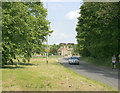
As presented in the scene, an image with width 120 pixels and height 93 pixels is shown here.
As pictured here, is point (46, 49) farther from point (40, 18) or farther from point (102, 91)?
point (102, 91)

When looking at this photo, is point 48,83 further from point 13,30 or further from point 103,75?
point 13,30

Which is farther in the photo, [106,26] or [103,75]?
[106,26]

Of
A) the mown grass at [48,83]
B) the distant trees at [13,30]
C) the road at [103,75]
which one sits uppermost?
the distant trees at [13,30]

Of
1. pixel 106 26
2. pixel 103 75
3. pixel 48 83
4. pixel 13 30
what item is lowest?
pixel 103 75

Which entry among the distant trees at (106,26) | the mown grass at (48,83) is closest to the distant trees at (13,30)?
the mown grass at (48,83)

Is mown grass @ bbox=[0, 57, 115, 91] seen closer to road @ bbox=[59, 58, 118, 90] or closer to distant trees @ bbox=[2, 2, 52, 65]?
road @ bbox=[59, 58, 118, 90]

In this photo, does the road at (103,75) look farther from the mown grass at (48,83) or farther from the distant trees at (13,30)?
the distant trees at (13,30)

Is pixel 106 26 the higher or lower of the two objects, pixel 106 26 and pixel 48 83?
the higher

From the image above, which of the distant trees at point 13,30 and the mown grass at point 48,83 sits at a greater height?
the distant trees at point 13,30

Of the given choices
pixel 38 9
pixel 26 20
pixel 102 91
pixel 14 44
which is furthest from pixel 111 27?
pixel 102 91

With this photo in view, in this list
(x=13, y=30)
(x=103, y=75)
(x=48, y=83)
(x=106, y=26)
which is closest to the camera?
(x=48, y=83)

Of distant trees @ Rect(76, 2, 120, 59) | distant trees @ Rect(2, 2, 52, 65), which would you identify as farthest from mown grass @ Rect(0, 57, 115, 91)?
distant trees @ Rect(76, 2, 120, 59)

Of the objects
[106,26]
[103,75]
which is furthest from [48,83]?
[106,26]

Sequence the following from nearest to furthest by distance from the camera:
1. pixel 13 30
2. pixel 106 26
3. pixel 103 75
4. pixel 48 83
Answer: pixel 48 83, pixel 103 75, pixel 13 30, pixel 106 26
